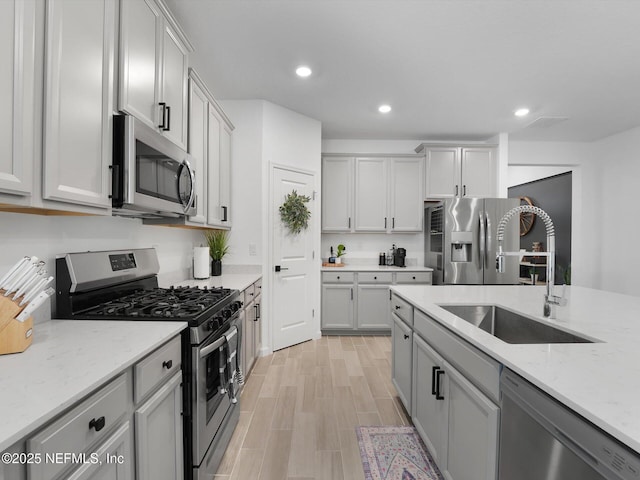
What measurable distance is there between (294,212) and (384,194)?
158 cm

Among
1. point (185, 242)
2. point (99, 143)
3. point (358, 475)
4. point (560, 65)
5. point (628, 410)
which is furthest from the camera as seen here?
point (185, 242)

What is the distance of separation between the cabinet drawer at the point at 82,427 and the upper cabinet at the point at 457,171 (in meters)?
4.36

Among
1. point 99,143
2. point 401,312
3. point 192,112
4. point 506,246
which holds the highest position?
point 192,112

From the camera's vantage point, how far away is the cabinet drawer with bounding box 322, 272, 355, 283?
4.39 meters

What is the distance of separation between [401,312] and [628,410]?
5.45 ft

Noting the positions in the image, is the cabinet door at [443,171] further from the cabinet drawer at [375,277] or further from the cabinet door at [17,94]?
the cabinet door at [17,94]

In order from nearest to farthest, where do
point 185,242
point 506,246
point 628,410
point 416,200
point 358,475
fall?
1. point 628,410
2. point 358,475
3. point 185,242
4. point 506,246
5. point 416,200

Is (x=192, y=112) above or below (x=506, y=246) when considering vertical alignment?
above

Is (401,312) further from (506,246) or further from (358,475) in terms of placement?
(506,246)

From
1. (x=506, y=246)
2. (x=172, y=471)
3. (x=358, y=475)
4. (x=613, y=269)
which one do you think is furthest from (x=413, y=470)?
(x=613, y=269)

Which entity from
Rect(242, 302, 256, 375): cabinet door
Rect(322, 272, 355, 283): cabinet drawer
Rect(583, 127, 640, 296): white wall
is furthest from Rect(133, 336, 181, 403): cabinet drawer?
Rect(583, 127, 640, 296): white wall

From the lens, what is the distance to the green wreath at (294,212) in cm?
376

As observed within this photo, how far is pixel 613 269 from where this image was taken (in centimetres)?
483

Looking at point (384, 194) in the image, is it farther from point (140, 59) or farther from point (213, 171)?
point (140, 59)
